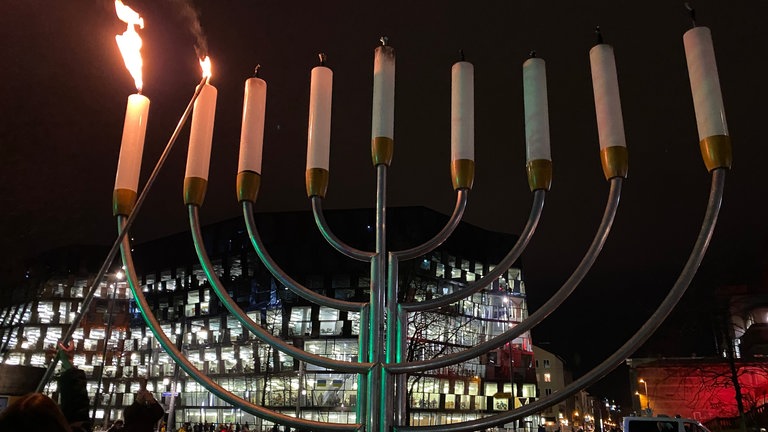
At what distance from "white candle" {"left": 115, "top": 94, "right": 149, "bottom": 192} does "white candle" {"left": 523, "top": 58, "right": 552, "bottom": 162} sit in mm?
1565

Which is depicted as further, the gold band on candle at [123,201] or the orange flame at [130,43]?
the orange flame at [130,43]

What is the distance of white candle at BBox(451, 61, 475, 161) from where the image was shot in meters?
2.35

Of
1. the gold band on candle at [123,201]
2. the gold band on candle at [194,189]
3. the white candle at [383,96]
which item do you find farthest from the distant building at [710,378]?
the gold band on candle at [123,201]

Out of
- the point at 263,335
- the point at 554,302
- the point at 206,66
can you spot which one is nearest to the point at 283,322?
the point at 206,66

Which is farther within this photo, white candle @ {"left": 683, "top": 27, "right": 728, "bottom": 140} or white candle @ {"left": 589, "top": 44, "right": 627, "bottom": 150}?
white candle @ {"left": 589, "top": 44, "right": 627, "bottom": 150}

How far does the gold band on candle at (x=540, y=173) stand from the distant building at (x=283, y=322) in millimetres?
29974

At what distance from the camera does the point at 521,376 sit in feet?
155

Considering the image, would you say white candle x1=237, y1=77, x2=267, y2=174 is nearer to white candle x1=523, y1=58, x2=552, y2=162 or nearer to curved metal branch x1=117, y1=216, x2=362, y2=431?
curved metal branch x1=117, y1=216, x2=362, y2=431

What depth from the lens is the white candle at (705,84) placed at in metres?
2.01

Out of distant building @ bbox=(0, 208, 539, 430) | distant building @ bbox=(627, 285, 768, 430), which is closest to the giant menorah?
distant building @ bbox=(627, 285, 768, 430)

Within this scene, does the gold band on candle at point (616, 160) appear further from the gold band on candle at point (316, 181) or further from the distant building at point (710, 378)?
the distant building at point (710, 378)

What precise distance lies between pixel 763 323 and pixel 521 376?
701 inches

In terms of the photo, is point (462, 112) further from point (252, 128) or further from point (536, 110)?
point (252, 128)

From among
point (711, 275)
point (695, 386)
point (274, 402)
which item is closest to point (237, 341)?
point (274, 402)
